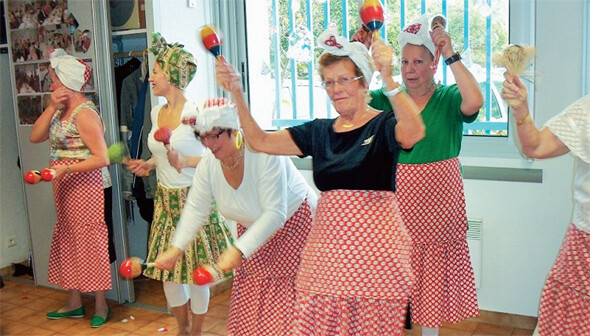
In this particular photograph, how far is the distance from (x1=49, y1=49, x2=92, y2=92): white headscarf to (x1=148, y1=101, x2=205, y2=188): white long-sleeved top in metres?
0.72

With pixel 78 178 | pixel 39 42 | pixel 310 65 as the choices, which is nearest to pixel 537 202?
pixel 310 65

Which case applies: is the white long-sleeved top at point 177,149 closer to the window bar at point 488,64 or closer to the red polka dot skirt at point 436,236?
the red polka dot skirt at point 436,236

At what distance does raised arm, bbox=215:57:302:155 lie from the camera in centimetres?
192

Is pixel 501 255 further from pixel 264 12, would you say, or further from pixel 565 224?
pixel 264 12

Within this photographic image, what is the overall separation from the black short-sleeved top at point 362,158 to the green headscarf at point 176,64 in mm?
1141

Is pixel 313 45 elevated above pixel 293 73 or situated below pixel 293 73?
above

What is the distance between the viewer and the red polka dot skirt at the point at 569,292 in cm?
184

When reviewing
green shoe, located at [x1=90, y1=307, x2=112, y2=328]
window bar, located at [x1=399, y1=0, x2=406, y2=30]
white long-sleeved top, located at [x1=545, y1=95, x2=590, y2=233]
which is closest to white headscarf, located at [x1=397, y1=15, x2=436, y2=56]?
white long-sleeved top, located at [x1=545, y1=95, x2=590, y2=233]

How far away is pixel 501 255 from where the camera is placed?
3.04m

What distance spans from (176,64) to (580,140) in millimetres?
1676

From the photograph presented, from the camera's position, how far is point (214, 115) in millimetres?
2084

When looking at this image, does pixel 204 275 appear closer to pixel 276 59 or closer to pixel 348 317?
pixel 348 317

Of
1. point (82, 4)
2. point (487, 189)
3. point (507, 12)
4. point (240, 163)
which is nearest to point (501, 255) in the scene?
point (487, 189)

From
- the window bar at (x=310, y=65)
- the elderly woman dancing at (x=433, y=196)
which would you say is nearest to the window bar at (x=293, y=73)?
the window bar at (x=310, y=65)
